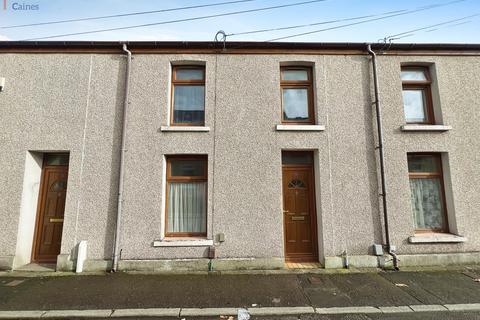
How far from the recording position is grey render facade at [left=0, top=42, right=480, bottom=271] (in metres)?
5.58

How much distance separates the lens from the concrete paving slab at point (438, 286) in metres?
4.20

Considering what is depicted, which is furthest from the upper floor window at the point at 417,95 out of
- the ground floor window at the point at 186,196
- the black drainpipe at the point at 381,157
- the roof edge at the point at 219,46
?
the ground floor window at the point at 186,196

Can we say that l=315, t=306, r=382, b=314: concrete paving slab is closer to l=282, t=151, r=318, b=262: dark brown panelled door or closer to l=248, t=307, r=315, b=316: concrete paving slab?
l=248, t=307, r=315, b=316: concrete paving slab

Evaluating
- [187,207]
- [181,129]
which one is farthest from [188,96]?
[187,207]

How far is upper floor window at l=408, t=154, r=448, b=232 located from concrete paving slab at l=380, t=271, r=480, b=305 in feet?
3.85

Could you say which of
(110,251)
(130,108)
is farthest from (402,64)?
(110,251)

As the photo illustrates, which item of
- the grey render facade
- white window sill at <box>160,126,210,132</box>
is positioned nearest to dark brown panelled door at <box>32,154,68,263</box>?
the grey render facade

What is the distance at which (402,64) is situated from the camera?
646cm

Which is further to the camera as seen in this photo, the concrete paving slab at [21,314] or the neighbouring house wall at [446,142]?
the neighbouring house wall at [446,142]

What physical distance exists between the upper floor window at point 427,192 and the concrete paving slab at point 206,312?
505 cm

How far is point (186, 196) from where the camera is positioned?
19.6 feet

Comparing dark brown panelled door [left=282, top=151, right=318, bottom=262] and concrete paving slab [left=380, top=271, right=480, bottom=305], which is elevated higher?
dark brown panelled door [left=282, top=151, right=318, bottom=262]

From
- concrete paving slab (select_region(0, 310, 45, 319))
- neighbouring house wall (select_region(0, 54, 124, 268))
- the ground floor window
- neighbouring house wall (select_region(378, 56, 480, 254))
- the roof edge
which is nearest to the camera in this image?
concrete paving slab (select_region(0, 310, 45, 319))

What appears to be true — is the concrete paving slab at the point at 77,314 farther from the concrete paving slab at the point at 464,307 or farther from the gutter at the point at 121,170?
the concrete paving slab at the point at 464,307
